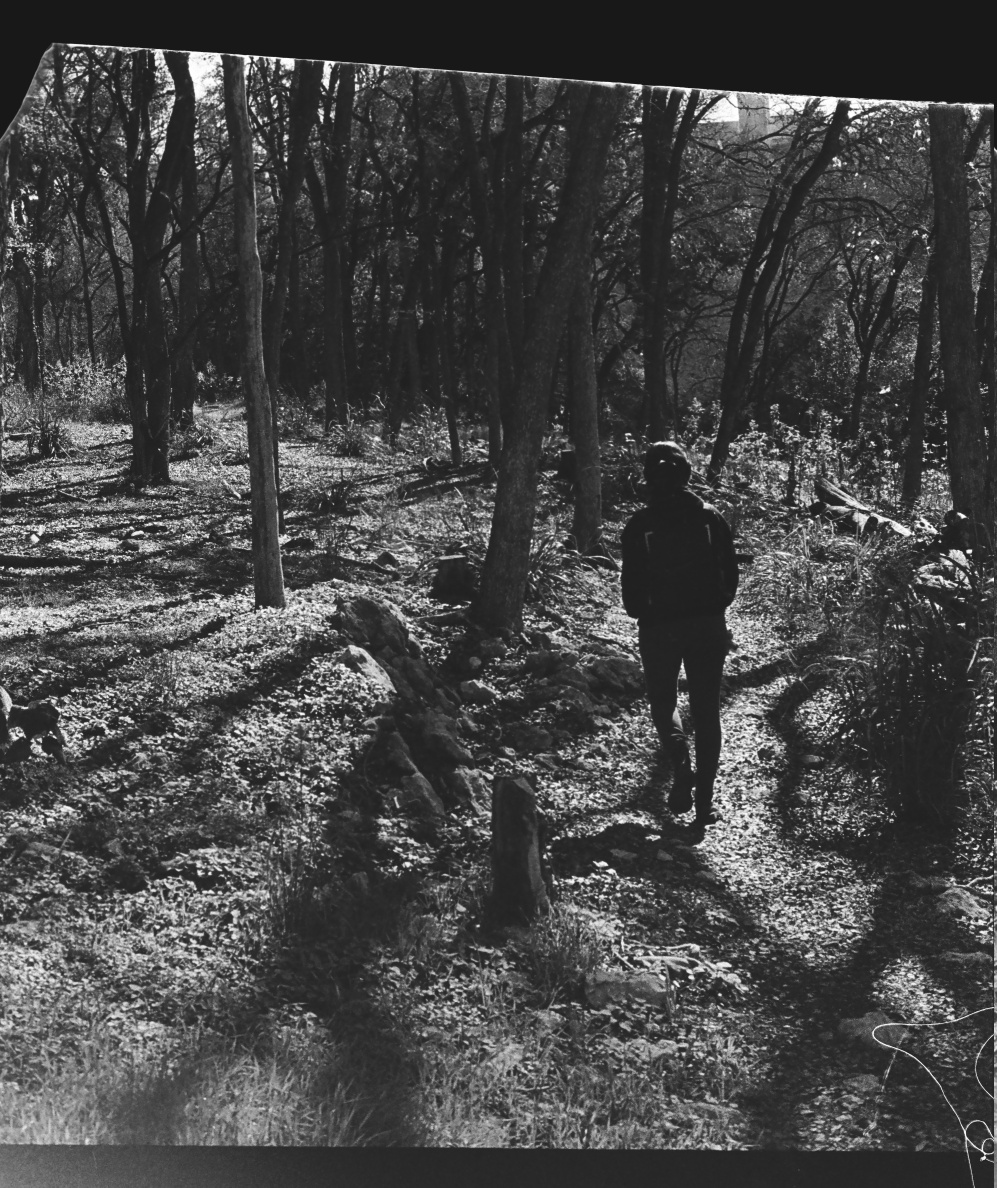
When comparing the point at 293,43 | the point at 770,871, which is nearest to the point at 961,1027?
the point at 770,871

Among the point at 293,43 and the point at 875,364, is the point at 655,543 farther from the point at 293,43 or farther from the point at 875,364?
the point at 293,43

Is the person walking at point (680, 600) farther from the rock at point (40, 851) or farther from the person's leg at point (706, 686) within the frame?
the rock at point (40, 851)

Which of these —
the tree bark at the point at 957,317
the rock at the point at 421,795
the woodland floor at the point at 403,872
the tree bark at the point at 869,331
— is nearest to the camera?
the woodland floor at the point at 403,872

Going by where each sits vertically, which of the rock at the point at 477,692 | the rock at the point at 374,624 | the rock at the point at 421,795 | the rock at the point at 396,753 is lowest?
the rock at the point at 421,795

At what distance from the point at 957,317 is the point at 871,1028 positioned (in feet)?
6.78

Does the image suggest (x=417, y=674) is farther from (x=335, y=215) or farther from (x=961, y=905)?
(x=961, y=905)

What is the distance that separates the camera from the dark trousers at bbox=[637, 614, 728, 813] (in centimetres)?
309

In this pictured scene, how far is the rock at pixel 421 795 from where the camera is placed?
9.50 feet

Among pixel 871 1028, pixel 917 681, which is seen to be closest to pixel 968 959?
pixel 871 1028

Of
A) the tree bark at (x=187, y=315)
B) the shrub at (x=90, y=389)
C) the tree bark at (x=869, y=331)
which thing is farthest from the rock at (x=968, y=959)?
the shrub at (x=90, y=389)

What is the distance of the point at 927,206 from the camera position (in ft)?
11.3

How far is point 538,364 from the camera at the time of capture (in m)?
3.26

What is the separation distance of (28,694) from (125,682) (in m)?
0.23

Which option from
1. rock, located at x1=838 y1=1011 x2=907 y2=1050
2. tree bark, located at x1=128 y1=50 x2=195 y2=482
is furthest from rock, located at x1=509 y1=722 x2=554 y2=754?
tree bark, located at x1=128 y1=50 x2=195 y2=482
